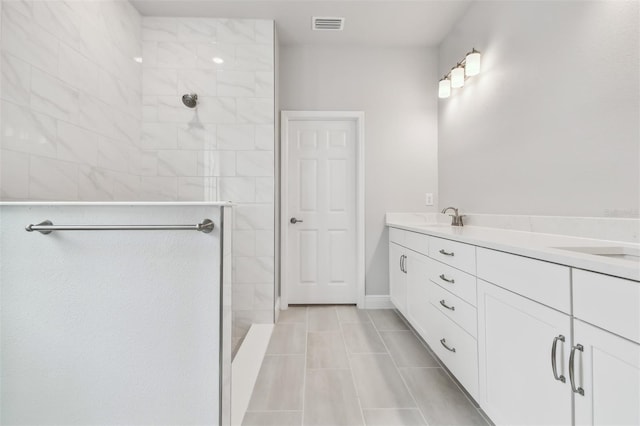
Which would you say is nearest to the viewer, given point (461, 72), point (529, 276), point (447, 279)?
point (529, 276)

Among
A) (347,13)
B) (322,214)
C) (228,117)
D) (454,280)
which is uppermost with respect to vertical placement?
(347,13)

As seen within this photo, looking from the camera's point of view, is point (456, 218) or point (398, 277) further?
point (398, 277)

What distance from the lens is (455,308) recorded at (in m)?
1.47

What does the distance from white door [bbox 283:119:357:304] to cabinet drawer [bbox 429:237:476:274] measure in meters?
1.27

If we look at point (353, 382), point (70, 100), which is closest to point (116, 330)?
point (353, 382)

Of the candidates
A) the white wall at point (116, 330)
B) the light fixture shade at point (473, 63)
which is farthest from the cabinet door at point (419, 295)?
the light fixture shade at point (473, 63)

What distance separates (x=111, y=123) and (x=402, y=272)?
8.39 ft

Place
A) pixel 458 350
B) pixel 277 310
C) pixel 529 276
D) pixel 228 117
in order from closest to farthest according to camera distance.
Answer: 1. pixel 529 276
2. pixel 458 350
3. pixel 228 117
4. pixel 277 310

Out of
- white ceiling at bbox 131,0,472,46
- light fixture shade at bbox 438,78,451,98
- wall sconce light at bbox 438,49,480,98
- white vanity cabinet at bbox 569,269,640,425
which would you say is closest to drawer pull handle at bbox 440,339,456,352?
white vanity cabinet at bbox 569,269,640,425

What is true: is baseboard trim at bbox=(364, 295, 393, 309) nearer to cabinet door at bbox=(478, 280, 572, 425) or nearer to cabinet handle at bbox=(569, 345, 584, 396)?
cabinet door at bbox=(478, 280, 572, 425)

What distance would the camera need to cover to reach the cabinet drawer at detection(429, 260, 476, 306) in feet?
4.35

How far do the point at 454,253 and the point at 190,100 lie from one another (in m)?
2.37

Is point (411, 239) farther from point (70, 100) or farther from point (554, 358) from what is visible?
point (70, 100)

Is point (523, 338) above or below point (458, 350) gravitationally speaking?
above
